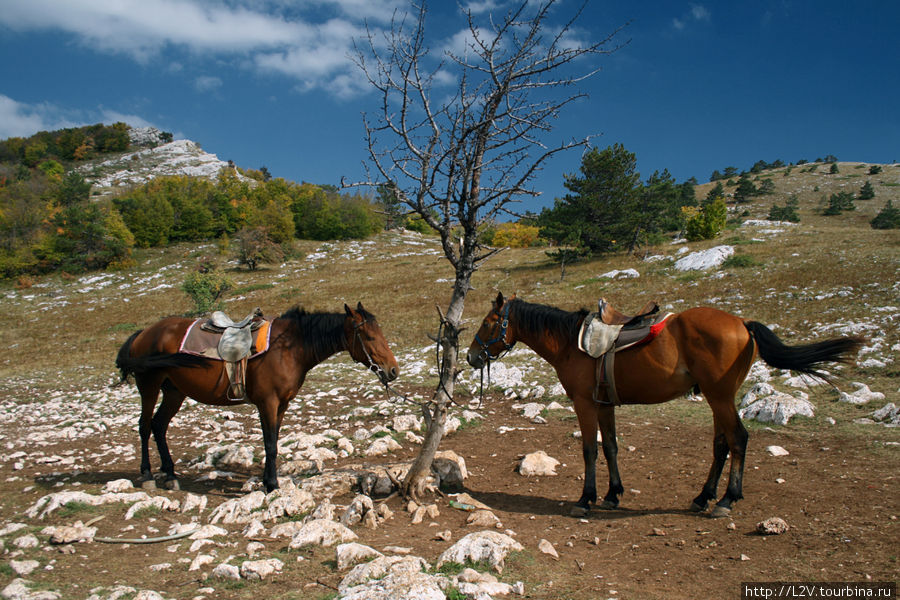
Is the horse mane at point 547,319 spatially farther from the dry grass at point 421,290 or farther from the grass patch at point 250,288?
the grass patch at point 250,288

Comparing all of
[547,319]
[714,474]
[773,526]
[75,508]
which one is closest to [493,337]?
[547,319]

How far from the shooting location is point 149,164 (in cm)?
11738

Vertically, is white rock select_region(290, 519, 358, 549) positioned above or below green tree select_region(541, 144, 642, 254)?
below

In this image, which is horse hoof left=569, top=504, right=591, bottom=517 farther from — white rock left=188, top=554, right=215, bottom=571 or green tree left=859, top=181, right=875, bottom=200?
green tree left=859, top=181, right=875, bottom=200

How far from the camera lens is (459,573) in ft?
11.3

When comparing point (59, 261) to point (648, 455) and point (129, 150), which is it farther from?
point (129, 150)

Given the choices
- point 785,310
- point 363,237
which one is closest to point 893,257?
point 785,310

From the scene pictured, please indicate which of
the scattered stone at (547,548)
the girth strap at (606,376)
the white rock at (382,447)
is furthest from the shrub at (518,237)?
the scattered stone at (547,548)

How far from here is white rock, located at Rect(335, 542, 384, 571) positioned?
374 cm

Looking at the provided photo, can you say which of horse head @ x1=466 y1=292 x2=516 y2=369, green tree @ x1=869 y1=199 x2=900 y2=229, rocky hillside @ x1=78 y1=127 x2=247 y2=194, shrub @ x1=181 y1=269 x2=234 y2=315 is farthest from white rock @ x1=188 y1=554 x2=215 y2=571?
rocky hillside @ x1=78 y1=127 x2=247 y2=194

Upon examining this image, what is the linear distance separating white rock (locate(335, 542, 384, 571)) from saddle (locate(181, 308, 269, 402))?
2921mm

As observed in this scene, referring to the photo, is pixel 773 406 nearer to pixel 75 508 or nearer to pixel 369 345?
pixel 369 345

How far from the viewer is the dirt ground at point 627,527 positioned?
138 inches

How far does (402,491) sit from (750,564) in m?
3.69
